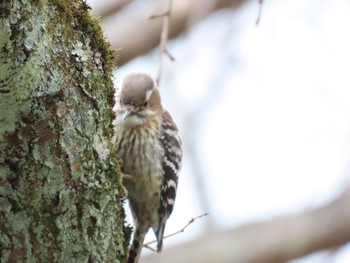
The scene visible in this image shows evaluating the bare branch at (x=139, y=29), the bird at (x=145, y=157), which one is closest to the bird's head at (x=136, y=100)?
the bird at (x=145, y=157)

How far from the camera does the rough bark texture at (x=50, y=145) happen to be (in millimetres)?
2232

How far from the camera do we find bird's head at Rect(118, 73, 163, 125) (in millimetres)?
4426

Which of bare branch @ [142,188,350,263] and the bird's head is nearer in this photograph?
the bird's head

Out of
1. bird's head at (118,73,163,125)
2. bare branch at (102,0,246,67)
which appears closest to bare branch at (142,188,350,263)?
bare branch at (102,0,246,67)

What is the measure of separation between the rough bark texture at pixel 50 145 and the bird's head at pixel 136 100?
6.31 feet

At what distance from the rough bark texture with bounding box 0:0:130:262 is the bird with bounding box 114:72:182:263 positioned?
5.66 feet

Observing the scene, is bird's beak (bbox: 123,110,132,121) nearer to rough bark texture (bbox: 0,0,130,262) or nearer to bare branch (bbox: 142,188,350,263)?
rough bark texture (bbox: 0,0,130,262)

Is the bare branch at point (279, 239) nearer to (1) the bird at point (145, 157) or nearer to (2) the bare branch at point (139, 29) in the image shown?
(2) the bare branch at point (139, 29)

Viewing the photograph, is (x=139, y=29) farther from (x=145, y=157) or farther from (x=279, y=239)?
(x=145, y=157)

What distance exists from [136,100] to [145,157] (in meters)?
0.36

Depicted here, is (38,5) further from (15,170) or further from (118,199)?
(118,199)

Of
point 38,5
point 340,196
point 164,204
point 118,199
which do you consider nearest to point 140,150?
point 164,204

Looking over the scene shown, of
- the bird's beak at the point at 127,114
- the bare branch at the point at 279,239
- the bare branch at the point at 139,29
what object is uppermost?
the bare branch at the point at 139,29

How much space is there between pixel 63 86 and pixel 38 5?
25 centimetres
